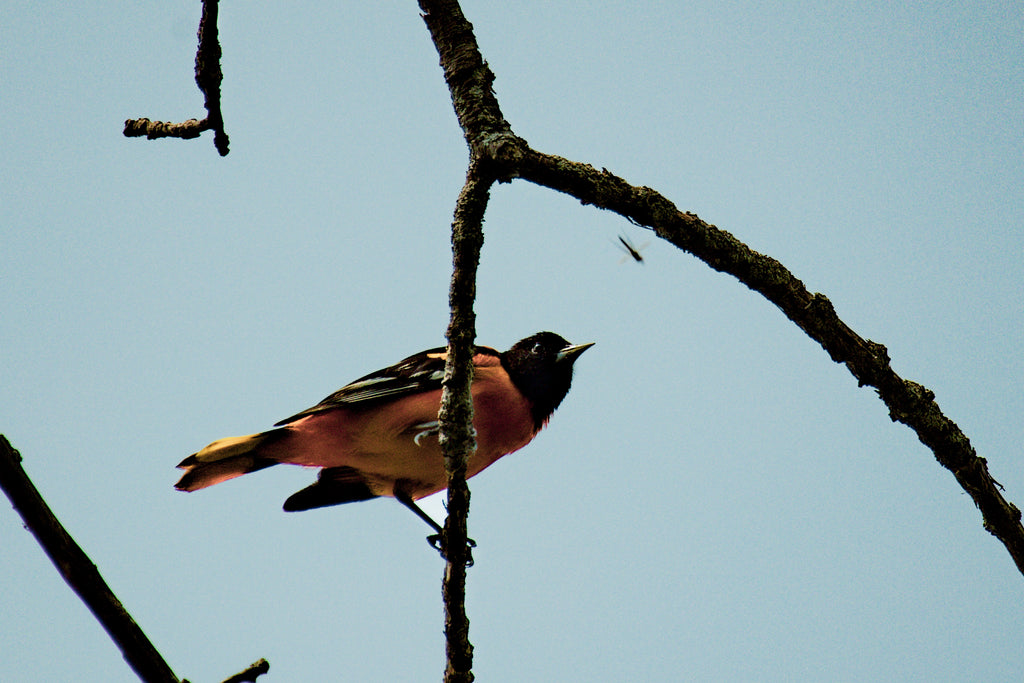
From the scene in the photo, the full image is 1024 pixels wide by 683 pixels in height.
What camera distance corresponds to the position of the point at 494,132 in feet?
7.89

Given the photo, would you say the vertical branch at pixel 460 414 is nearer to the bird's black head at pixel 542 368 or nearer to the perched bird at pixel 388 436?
the perched bird at pixel 388 436

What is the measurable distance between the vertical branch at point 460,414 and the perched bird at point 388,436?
5.97 ft

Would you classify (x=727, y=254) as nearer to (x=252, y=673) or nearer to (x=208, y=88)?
(x=208, y=88)

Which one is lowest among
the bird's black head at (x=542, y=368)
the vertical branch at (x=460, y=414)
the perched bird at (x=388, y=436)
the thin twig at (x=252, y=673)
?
the thin twig at (x=252, y=673)

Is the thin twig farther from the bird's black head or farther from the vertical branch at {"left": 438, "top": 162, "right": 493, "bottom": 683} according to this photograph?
the bird's black head

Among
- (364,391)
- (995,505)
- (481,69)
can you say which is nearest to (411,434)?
(364,391)

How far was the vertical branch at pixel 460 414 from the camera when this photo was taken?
2.40 meters

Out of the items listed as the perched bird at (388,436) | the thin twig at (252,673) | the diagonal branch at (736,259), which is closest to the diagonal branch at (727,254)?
the diagonal branch at (736,259)

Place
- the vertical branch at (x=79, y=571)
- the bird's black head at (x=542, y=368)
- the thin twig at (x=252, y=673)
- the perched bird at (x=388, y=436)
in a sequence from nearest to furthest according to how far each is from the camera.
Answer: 1. the vertical branch at (x=79, y=571)
2. the thin twig at (x=252, y=673)
3. the perched bird at (x=388, y=436)
4. the bird's black head at (x=542, y=368)

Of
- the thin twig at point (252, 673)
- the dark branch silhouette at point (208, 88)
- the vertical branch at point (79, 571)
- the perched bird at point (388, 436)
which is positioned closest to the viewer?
the vertical branch at point (79, 571)

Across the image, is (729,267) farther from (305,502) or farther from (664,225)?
(305,502)

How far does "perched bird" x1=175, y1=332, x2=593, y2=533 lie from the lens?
4551 mm

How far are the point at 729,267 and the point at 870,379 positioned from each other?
521mm

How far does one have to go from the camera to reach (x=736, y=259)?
2.43m
